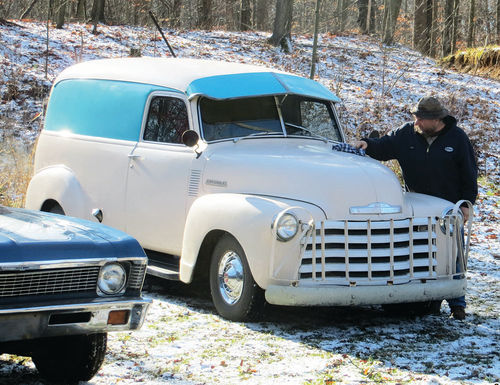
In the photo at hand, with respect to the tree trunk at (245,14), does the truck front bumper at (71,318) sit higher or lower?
lower

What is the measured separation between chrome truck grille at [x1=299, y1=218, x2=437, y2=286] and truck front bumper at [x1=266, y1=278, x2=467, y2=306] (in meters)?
0.08

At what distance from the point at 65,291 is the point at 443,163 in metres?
4.08

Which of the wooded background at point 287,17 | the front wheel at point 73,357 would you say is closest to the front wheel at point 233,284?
the front wheel at point 73,357

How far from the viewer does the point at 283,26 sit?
24359 mm

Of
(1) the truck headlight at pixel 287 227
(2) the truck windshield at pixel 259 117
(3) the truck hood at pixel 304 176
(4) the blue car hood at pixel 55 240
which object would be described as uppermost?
(2) the truck windshield at pixel 259 117

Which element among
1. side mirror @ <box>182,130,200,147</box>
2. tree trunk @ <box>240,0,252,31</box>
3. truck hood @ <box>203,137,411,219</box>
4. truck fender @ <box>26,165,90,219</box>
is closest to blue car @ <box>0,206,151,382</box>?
truck hood @ <box>203,137,411,219</box>

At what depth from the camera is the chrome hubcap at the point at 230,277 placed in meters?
6.55

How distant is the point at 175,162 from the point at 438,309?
8.73 ft

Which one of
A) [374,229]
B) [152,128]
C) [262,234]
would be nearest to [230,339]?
[262,234]

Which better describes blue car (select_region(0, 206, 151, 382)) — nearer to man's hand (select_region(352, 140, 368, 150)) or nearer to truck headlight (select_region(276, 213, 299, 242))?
truck headlight (select_region(276, 213, 299, 242))

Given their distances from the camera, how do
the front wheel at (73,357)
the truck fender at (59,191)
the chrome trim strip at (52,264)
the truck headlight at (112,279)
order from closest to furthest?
the chrome trim strip at (52,264)
the truck headlight at (112,279)
the front wheel at (73,357)
the truck fender at (59,191)

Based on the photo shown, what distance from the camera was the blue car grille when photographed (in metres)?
4.08

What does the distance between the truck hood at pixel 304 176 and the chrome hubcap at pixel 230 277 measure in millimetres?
579

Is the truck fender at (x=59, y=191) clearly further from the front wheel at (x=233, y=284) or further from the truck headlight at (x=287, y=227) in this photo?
the truck headlight at (x=287, y=227)
